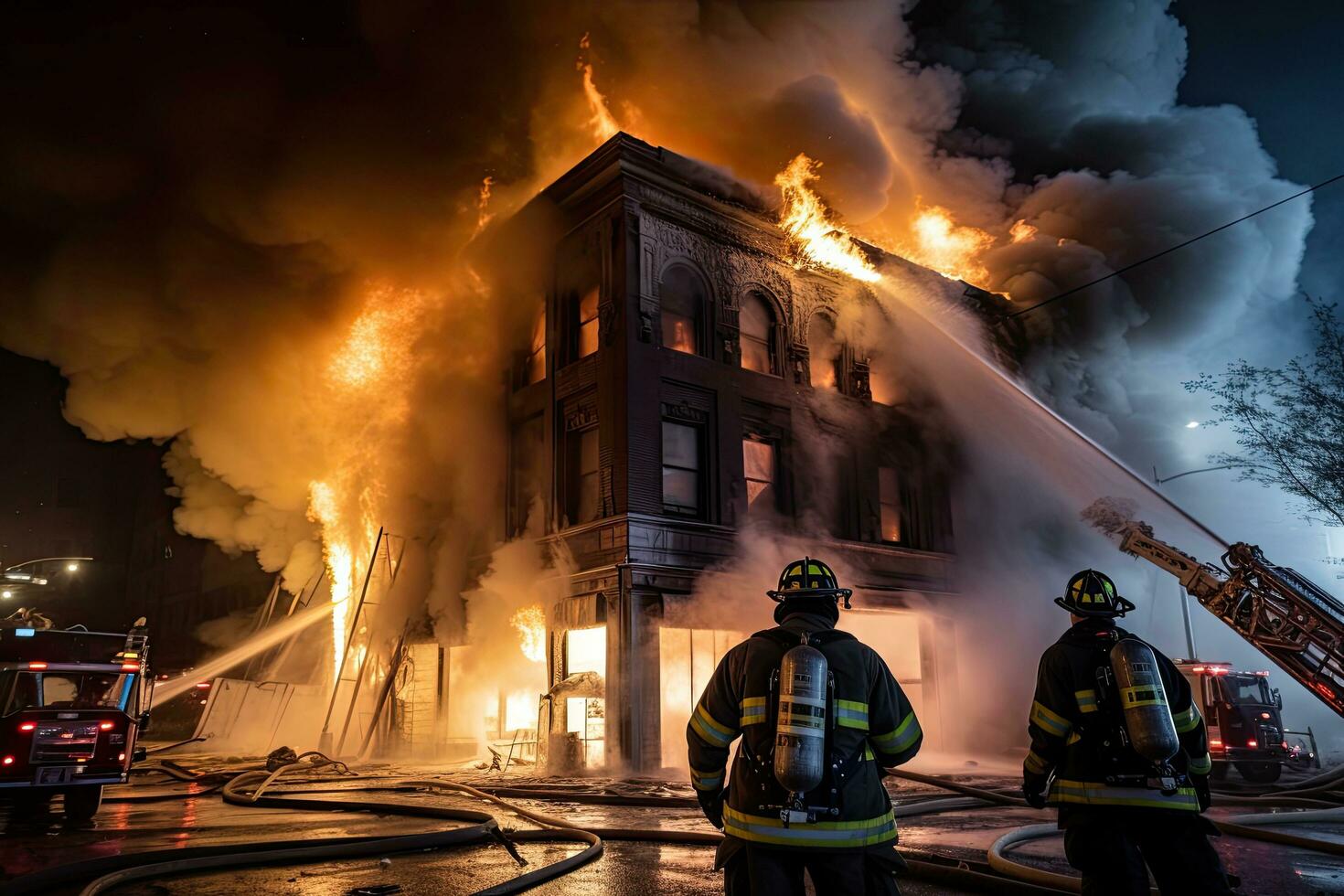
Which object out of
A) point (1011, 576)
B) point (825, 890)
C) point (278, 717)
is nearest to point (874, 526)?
point (1011, 576)

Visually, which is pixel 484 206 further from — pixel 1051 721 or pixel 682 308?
pixel 1051 721

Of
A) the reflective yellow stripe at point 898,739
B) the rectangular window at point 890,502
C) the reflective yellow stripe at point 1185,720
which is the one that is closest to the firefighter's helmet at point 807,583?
the reflective yellow stripe at point 898,739

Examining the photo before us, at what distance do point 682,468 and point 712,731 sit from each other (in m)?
14.2

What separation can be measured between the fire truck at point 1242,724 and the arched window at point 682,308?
1087cm

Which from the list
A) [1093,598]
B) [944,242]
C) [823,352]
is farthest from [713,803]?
[944,242]

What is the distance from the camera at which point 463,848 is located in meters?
7.73

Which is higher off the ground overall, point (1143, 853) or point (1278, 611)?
point (1278, 611)

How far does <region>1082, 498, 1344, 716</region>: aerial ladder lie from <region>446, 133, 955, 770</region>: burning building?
7.81 m

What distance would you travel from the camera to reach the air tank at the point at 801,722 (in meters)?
3.51

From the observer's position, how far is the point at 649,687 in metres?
16.4

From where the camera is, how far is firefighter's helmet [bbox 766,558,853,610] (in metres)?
4.00

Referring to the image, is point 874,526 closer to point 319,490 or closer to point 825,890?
point 319,490

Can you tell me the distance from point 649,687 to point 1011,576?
1048cm

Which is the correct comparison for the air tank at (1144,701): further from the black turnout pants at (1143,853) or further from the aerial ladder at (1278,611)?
the aerial ladder at (1278,611)
